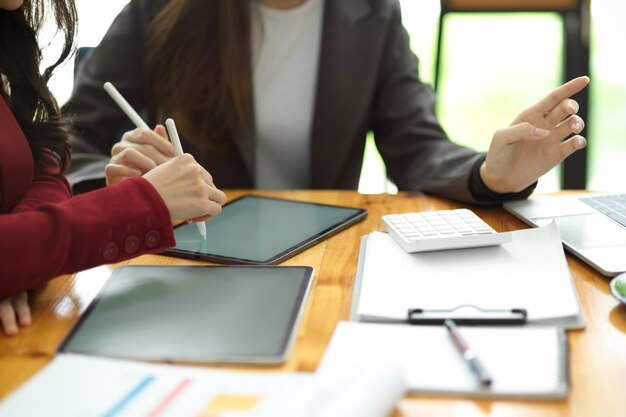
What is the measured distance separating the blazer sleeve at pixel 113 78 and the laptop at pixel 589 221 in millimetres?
776

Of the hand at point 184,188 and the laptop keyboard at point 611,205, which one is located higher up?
the hand at point 184,188

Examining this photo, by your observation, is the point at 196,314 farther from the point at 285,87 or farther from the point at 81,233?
the point at 285,87

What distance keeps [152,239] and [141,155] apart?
241 millimetres

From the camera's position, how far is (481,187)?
98 cm

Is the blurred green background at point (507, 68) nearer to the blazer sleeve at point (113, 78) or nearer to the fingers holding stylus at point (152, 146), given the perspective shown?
the blazer sleeve at point (113, 78)

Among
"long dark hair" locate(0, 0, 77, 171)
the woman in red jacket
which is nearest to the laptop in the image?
the woman in red jacket

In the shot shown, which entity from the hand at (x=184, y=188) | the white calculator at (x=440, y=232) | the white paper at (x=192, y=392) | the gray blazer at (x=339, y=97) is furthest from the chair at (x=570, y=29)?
the white paper at (x=192, y=392)

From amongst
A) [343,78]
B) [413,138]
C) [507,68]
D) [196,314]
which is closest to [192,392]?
[196,314]

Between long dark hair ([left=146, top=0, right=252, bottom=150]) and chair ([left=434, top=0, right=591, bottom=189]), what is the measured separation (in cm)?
113

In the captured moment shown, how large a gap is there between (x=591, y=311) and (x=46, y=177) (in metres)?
0.74

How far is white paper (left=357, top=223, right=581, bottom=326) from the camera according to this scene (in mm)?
626

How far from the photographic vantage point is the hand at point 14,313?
0.62 m

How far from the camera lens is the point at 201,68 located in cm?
131

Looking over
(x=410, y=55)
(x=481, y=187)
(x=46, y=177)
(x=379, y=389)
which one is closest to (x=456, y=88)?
(x=410, y=55)
